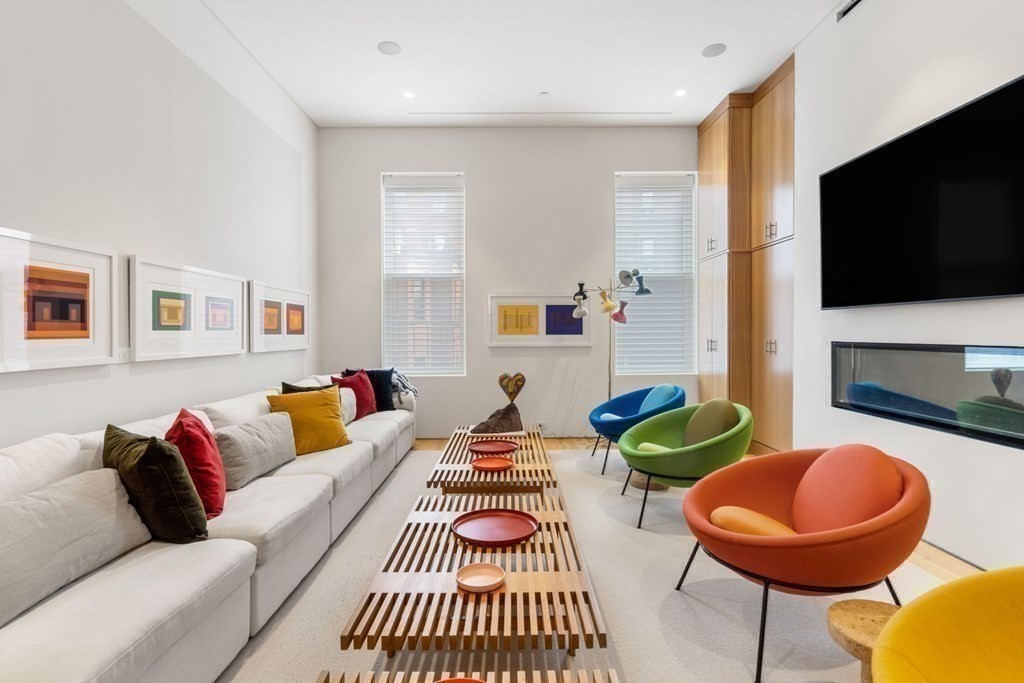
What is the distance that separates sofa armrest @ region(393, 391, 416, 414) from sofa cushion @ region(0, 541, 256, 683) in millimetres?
2946

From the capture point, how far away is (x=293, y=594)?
2.33 metres

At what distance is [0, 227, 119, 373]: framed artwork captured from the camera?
80.7 inches

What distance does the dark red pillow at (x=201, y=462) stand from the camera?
214cm

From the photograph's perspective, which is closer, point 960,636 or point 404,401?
point 960,636

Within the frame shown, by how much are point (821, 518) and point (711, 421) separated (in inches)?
50.0

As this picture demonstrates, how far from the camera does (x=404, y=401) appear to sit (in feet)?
15.9

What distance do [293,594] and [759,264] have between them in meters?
4.31

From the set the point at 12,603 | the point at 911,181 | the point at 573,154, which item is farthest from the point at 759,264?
the point at 12,603

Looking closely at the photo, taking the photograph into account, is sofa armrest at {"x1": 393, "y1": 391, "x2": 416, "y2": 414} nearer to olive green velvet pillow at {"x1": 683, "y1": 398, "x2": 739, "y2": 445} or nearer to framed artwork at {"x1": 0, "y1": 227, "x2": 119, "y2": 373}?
framed artwork at {"x1": 0, "y1": 227, "x2": 119, "y2": 373}

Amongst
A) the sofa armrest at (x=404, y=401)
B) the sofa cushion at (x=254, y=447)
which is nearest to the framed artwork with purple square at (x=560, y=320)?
the sofa armrest at (x=404, y=401)

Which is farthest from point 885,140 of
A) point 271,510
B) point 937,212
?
point 271,510

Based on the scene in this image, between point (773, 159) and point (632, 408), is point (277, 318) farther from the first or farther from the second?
point (773, 159)

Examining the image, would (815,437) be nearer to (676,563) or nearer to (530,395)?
(676,563)

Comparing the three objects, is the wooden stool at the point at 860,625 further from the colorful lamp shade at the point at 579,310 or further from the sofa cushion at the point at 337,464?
the colorful lamp shade at the point at 579,310
